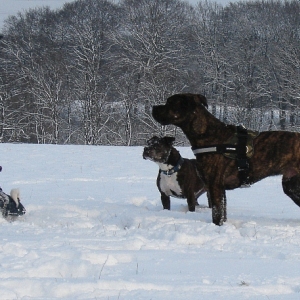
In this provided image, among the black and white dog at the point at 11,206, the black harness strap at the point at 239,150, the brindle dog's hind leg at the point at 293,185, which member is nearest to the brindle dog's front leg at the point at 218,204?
the black harness strap at the point at 239,150

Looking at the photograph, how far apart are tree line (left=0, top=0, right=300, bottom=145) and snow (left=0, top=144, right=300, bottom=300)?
30.3 metres

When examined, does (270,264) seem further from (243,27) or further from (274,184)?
(243,27)

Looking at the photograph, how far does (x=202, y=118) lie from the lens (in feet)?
20.6

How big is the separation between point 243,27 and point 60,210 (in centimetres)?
3927

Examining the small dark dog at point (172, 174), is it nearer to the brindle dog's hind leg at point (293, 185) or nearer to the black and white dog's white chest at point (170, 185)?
the black and white dog's white chest at point (170, 185)

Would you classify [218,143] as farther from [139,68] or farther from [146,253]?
[139,68]

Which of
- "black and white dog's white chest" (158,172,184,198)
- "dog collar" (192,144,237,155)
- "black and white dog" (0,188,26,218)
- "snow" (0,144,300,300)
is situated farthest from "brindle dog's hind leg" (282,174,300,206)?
"black and white dog" (0,188,26,218)

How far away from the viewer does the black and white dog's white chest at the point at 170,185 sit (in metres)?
7.65

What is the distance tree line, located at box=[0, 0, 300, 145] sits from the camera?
1542 inches

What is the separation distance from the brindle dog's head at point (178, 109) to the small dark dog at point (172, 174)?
5.14 feet

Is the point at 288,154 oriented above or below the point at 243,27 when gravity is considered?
below

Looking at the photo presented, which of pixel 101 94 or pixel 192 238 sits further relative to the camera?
pixel 101 94

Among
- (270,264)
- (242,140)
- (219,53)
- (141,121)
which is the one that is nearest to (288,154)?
(242,140)

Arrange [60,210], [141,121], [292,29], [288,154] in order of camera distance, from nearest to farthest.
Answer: [288,154]
[60,210]
[141,121]
[292,29]
